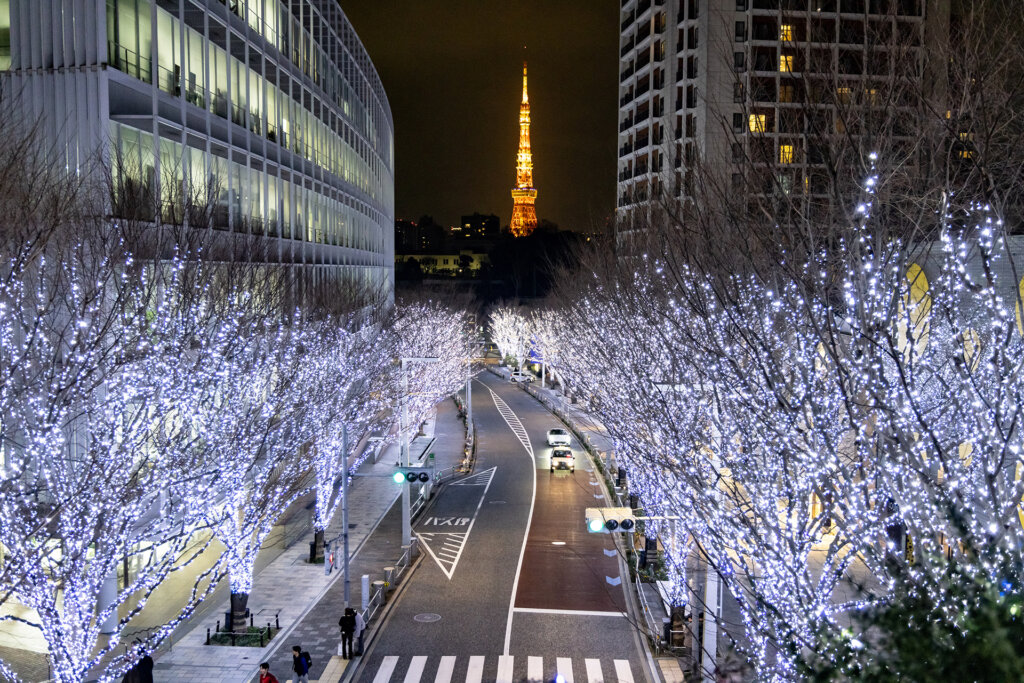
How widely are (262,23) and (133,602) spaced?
17.6m

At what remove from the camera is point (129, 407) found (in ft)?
44.4

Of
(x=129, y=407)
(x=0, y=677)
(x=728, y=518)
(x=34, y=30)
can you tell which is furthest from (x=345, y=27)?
(x=728, y=518)

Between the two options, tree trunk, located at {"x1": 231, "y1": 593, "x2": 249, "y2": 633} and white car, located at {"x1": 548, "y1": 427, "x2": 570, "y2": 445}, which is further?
white car, located at {"x1": 548, "y1": 427, "x2": 570, "y2": 445}

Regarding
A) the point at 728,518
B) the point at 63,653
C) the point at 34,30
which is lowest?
the point at 63,653

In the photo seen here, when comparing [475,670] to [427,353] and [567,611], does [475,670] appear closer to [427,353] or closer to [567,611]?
[567,611]

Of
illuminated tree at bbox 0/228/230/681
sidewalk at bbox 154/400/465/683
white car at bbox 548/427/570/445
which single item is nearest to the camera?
illuminated tree at bbox 0/228/230/681

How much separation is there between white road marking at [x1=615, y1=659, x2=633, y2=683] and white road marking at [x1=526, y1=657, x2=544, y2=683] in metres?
→ 1.30

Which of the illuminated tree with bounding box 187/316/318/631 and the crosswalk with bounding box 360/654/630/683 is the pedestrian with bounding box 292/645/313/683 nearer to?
the crosswalk with bounding box 360/654/630/683

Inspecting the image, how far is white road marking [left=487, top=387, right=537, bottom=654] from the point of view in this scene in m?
16.5

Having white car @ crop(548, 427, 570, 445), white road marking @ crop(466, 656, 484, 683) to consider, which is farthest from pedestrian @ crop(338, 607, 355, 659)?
white car @ crop(548, 427, 570, 445)

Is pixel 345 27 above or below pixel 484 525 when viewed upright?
above

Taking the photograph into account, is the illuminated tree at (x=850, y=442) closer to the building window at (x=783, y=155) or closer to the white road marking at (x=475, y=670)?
the building window at (x=783, y=155)

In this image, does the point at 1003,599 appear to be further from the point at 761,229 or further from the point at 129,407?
the point at 129,407

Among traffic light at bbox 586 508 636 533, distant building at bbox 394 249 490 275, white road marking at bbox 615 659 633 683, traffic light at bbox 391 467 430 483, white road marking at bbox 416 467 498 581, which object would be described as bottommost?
white road marking at bbox 416 467 498 581
